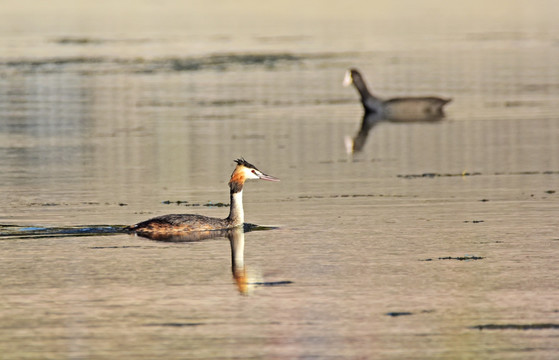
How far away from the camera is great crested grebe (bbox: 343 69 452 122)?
110 feet

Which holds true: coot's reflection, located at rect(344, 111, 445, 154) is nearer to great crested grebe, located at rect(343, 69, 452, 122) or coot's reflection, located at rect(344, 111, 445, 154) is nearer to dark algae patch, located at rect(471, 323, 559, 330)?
great crested grebe, located at rect(343, 69, 452, 122)

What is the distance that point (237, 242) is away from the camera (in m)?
16.9

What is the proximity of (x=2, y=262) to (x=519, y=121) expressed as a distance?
680 inches

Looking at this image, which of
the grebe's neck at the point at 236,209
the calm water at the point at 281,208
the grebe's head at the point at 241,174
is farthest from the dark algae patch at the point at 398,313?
the grebe's head at the point at 241,174

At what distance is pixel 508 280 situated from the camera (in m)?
14.2

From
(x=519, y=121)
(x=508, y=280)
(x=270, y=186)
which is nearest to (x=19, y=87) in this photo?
(x=519, y=121)

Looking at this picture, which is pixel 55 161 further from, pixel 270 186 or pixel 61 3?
pixel 61 3

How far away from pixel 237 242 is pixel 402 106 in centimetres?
1786

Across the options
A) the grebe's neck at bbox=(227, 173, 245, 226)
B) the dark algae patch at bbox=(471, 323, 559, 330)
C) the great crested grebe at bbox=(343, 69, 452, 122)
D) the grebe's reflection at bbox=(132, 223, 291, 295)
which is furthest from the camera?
the great crested grebe at bbox=(343, 69, 452, 122)

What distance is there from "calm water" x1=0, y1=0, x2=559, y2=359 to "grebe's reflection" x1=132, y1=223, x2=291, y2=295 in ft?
0.26

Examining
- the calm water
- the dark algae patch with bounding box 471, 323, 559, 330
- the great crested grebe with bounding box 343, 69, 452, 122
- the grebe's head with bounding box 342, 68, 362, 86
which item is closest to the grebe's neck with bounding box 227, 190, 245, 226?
the calm water

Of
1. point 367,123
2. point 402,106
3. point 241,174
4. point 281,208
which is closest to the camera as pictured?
point 241,174

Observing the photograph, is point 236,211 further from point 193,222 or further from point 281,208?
point 281,208

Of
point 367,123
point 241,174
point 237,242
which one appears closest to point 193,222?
point 237,242
